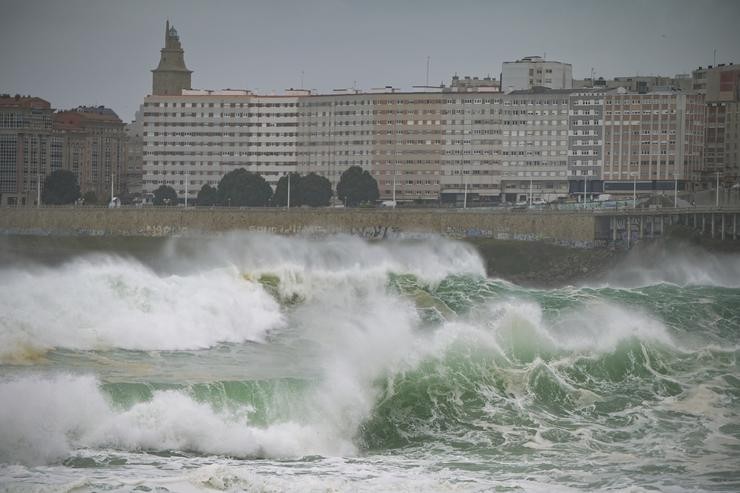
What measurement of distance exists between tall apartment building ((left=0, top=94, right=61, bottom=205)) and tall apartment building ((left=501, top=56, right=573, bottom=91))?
55751 millimetres

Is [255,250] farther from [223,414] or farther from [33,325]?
[223,414]

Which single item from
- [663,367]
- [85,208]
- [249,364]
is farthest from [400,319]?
[85,208]

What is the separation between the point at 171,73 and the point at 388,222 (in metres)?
76.8

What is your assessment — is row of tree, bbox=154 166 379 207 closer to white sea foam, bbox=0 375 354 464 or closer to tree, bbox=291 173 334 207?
tree, bbox=291 173 334 207

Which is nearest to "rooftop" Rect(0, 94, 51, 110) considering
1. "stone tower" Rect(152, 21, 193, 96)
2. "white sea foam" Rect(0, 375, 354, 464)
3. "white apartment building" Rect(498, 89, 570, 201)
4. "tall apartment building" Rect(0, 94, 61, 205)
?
"tall apartment building" Rect(0, 94, 61, 205)

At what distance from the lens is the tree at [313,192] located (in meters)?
136

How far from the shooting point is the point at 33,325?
109ft

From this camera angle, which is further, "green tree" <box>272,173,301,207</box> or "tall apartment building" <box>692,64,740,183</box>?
"tall apartment building" <box>692,64,740,183</box>

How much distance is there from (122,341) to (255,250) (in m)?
25.1

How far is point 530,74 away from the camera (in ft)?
527

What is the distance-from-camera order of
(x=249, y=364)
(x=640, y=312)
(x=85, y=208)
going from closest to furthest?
(x=249, y=364)
(x=640, y=312)
(x=85, y=208)

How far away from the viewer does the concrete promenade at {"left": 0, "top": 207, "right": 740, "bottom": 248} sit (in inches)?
3890

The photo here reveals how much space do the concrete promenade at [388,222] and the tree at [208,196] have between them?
25.0 m

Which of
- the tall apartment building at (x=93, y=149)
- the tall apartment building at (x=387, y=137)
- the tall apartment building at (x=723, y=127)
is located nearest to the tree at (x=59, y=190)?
the tall apartment building at (x=93, y=149)
